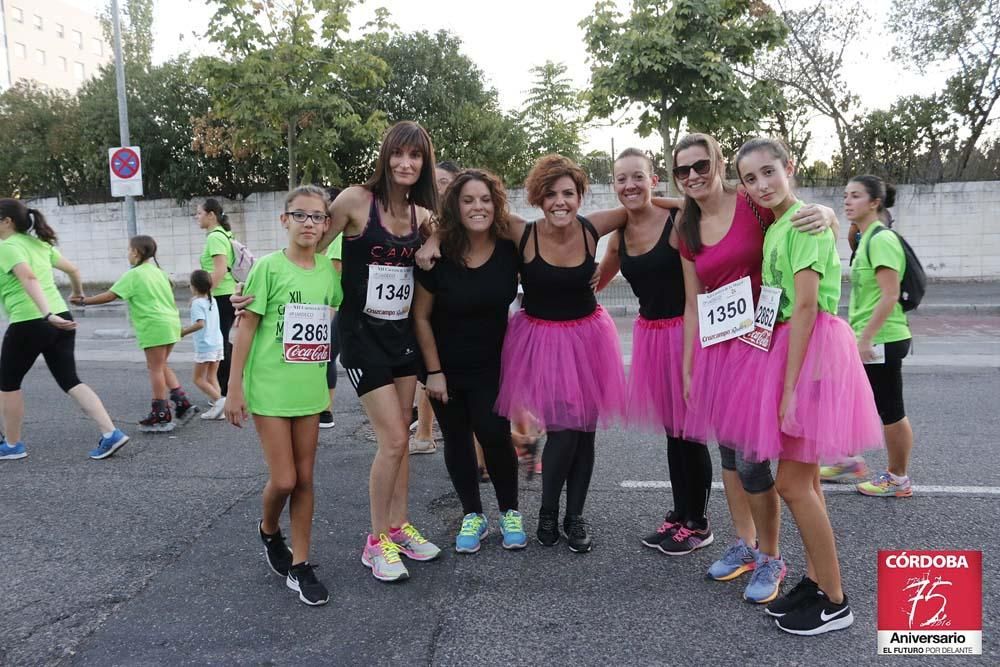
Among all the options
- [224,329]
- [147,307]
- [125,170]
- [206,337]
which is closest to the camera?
[147,307]

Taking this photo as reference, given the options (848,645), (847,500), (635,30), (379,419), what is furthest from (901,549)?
(635,30)

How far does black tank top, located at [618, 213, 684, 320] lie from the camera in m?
3.33

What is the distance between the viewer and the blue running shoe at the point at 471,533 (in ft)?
11.7

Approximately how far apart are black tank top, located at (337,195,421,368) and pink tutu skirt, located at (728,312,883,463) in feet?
5.23

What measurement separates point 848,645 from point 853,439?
74cm

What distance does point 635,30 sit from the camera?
1428 centimetres

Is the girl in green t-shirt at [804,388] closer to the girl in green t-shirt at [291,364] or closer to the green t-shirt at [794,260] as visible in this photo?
the green t-shirt at [794,260]

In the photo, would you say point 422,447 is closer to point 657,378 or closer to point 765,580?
point 657,378

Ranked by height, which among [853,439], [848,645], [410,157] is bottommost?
[848,645]

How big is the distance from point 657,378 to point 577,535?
0.86m

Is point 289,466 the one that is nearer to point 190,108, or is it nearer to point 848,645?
point 848,645

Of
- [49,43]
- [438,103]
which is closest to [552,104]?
[438,103]

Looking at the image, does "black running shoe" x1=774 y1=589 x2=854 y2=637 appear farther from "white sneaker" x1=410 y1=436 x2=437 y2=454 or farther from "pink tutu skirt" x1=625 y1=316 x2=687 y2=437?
"white sneaker" x1=410 y1=436 x2=437 y2=454

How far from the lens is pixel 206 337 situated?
658 cm
